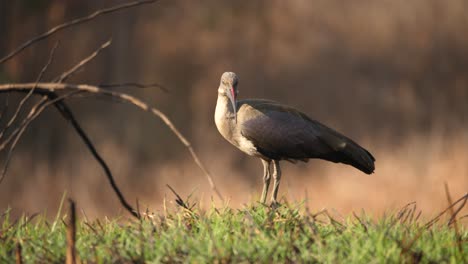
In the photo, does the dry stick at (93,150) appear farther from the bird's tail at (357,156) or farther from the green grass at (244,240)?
the bird's tail at (357,156)

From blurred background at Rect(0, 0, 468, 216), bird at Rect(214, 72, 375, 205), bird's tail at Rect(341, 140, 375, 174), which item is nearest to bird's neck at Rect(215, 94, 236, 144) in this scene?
bird at Rect(214, 72, 375, 205)

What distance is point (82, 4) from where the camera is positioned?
Result: 878cm

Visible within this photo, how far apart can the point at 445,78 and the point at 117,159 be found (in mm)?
3183

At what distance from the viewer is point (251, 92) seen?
8352 mm

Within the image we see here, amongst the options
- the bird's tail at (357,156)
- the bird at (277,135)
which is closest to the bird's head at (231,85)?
the bird at (277,135)

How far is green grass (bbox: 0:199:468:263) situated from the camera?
2.96 m

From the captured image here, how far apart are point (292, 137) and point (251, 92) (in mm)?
3595

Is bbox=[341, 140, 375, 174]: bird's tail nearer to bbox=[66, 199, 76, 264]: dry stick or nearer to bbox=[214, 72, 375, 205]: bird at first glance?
bbox=[214, 72, 375, 205]: bird

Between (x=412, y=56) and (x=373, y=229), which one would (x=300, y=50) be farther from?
(x=373, y=229)

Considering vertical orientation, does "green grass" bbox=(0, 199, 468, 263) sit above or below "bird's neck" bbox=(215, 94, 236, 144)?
below

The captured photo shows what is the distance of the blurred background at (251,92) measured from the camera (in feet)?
27.4

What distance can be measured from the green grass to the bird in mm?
1002

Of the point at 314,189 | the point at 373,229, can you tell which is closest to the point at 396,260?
the point at 373,229

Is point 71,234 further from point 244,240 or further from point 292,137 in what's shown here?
point 292,137
